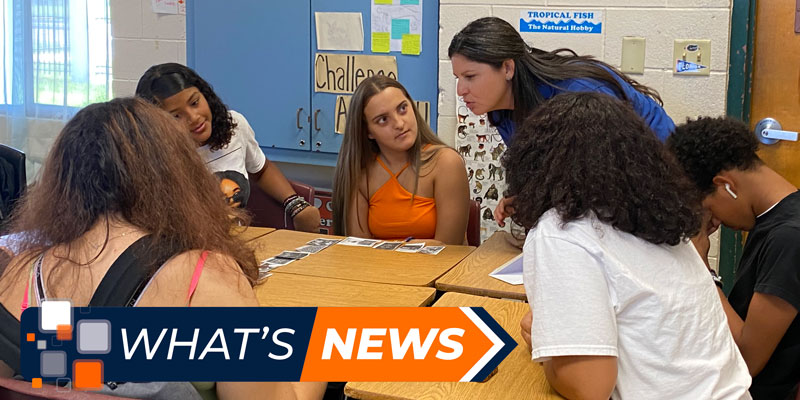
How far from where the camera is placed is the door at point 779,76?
3.25m

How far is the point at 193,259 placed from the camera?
1399 mm

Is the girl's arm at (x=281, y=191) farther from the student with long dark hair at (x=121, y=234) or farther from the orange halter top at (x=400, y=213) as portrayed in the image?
the student with long dark hair at (x=121, y=234)

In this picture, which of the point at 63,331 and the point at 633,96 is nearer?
the point at 63,331

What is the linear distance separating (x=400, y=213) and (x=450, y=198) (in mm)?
200

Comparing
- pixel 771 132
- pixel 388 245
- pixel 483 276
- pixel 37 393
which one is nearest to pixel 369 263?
pixel 388 245

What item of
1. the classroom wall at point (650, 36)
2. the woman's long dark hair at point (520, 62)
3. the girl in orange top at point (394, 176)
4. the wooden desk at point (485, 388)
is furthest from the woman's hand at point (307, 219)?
the wooden desk at point (485, 388)

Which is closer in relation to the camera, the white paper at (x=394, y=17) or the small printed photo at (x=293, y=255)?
the small printed photo at (x=293, y=255)

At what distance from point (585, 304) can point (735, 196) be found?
77cm

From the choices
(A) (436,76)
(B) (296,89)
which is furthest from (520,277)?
(B) (296,89)

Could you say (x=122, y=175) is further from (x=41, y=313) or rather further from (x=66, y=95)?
(x=66, y=95)

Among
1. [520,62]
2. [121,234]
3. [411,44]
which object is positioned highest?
[411,44]

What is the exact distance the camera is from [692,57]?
131 inches

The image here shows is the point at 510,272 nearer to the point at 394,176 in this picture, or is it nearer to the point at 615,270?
the point at 394,176

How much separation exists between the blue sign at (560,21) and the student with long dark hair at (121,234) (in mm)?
2360
